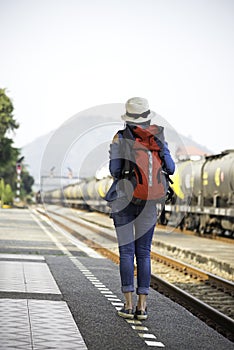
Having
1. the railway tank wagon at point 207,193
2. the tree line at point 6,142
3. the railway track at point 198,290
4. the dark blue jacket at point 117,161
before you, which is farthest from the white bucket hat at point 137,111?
the tree line at point 6,142

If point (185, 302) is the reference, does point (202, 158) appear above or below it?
above

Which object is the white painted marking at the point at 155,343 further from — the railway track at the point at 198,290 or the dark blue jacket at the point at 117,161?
the dark blue jacket at the point at 117,161

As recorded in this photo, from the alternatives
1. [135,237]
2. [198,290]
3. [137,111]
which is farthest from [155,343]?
[198,290]

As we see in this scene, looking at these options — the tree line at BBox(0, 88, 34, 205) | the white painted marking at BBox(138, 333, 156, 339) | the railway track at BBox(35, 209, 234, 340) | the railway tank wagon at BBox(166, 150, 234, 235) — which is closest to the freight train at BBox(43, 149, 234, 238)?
the railway tank wagon at BBox(166, 150, 234, 235)

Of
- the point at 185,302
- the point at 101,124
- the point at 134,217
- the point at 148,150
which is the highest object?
the point at 101,124

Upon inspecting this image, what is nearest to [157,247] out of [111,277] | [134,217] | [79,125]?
[79,125]

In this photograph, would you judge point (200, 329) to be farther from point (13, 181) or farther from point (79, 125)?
point (13, 181)

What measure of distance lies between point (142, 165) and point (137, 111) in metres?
0.60

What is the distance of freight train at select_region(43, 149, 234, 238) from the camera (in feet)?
98.0

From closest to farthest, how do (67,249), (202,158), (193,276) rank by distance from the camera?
(193,276), (67,249), (202,158)

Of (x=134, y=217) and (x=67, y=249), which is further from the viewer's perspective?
(x=67, y=249)

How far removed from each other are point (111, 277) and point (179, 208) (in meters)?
22.9

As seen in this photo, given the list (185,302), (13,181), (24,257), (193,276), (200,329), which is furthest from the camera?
(13,181)

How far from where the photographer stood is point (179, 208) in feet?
120
